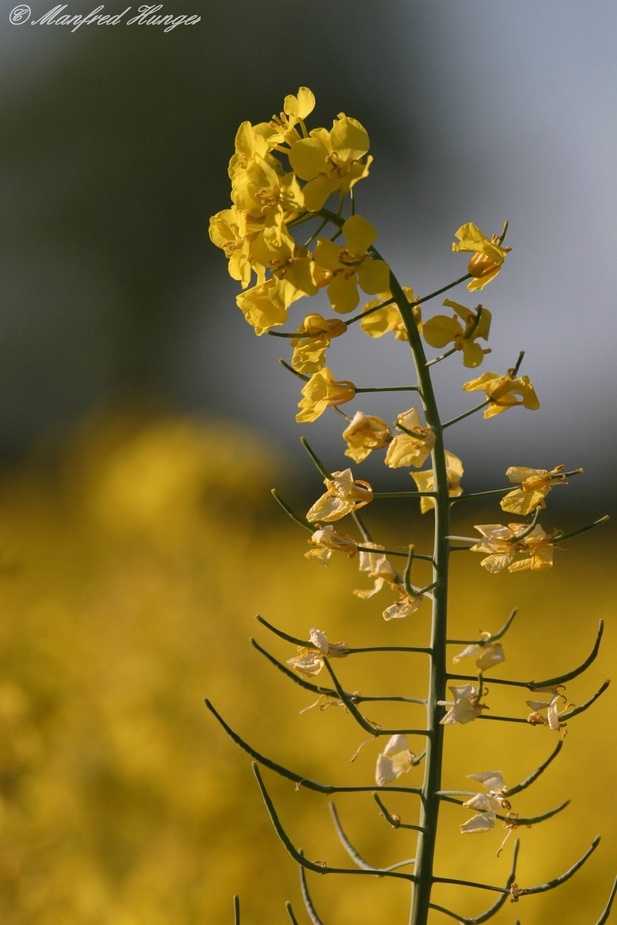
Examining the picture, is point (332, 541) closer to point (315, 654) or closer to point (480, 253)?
point (315, 654)

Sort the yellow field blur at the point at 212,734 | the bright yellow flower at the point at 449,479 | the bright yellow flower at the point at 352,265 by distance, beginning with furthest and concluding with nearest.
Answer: the yellow field blur at the point at 212,734 < the bright yellow flower at the point at 449,479 < the bright yellow flower at the point at 352,265

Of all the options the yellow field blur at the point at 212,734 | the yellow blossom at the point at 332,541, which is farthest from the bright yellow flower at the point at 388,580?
the yellow field blur at the point at 212,734

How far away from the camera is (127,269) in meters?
3.55

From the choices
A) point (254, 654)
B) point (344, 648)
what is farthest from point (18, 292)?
point (344, 648)

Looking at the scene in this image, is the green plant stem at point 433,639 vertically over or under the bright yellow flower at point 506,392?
under

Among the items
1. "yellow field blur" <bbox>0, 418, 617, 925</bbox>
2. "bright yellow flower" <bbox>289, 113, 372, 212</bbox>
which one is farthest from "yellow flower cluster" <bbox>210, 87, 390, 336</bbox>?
"yellow field blur" <bbox>0, 418, 617, 925</bbox>

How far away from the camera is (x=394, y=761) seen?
569 millimetres

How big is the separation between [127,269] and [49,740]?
2726mm

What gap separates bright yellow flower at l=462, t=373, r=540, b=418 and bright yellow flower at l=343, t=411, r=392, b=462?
6 centimetres

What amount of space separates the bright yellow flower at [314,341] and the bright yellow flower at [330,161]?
7 centimetres

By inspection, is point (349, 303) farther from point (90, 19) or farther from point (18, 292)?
point (18, 292)

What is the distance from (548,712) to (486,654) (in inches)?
1.8

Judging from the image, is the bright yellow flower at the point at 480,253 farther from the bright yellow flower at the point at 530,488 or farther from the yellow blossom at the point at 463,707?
the yellow blossom at the point at 463,707

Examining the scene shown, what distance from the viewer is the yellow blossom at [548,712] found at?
55 cm
